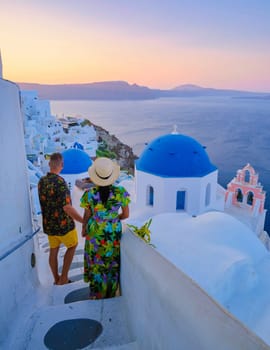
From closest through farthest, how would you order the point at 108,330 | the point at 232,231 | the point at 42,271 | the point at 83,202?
the point at 108,330, the point at 83,202, the point at 42,271, the point at 232,231

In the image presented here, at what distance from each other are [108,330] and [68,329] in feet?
0.99

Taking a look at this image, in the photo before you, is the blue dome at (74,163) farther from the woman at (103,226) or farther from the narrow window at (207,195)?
the woman at (103,226)

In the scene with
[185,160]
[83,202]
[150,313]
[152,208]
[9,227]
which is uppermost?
[83,202]

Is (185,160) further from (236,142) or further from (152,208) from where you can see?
(236,142)

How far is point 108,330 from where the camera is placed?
2.13 m

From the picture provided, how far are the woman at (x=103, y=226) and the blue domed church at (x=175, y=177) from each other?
17.9 ft

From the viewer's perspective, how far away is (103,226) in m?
2.35

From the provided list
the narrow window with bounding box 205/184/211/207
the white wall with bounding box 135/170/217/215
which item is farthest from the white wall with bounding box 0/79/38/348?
the narrow window with bounding box 205/184/211/207

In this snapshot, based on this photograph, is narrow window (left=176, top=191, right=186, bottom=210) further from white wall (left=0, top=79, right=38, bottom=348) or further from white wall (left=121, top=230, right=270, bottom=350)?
white wall (left=121, top=230, right=270, bottom=350)

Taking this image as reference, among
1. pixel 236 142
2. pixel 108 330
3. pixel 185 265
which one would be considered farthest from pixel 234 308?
pixel 236 142

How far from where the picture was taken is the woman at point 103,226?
2314mm

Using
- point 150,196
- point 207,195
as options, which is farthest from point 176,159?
point 207,195

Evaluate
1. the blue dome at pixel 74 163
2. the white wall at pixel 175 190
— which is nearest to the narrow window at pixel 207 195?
the white wall at pixel 175 190

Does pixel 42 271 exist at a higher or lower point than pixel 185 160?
lower
